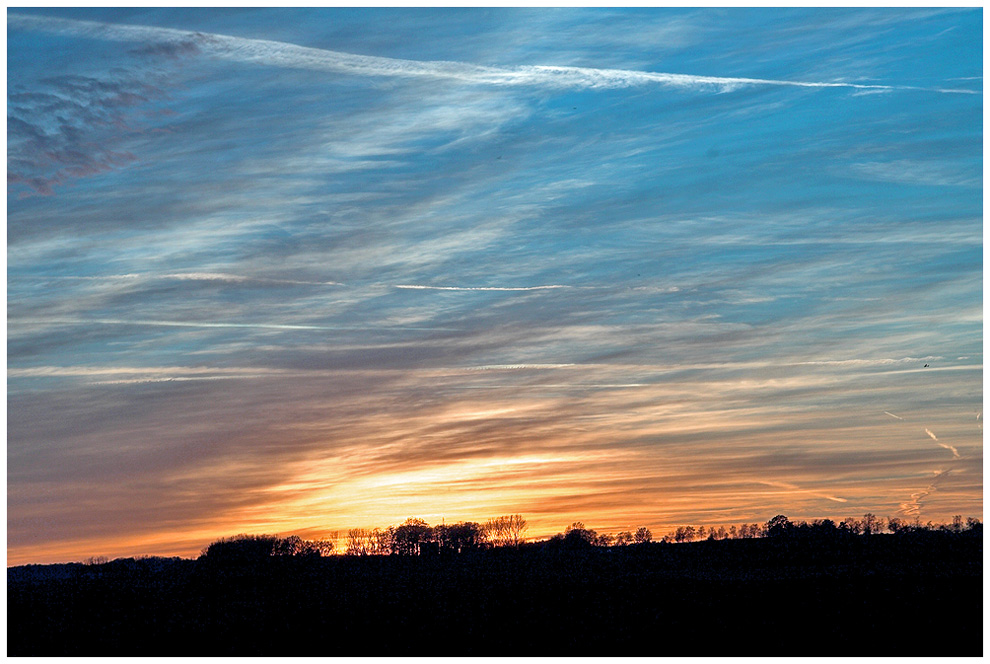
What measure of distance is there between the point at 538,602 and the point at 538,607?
2545 mm

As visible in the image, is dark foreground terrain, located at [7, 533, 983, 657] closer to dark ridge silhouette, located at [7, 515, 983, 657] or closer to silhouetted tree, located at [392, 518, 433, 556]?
dark ridge silhouette, located at [7, 515, 983, 657]

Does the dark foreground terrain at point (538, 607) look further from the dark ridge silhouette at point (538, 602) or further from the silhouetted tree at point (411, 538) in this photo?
the silhouetted tree at point (411, 538)

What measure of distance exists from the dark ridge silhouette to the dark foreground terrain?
0.14m

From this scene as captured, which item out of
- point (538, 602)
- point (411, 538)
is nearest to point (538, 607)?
point (538, 602)

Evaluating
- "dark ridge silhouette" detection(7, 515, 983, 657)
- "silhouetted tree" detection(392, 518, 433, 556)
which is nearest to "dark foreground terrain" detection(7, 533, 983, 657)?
"dark ridge silhouette" detection(7, 515, 983, 657)

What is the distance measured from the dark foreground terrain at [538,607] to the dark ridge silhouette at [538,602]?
0.14 metres

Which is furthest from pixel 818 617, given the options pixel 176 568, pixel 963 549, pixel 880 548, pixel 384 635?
pixel 176 568

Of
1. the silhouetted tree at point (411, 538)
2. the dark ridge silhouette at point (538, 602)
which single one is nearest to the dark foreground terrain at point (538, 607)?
the dark ridge silhouette at point (538, 602)

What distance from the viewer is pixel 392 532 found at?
113 m

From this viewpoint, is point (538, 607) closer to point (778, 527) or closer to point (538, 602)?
point (538, 602)

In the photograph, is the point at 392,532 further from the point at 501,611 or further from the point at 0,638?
the point at 0,638

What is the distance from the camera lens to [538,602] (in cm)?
5097

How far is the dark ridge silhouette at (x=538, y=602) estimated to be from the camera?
3675cm

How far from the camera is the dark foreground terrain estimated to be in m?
36.5
